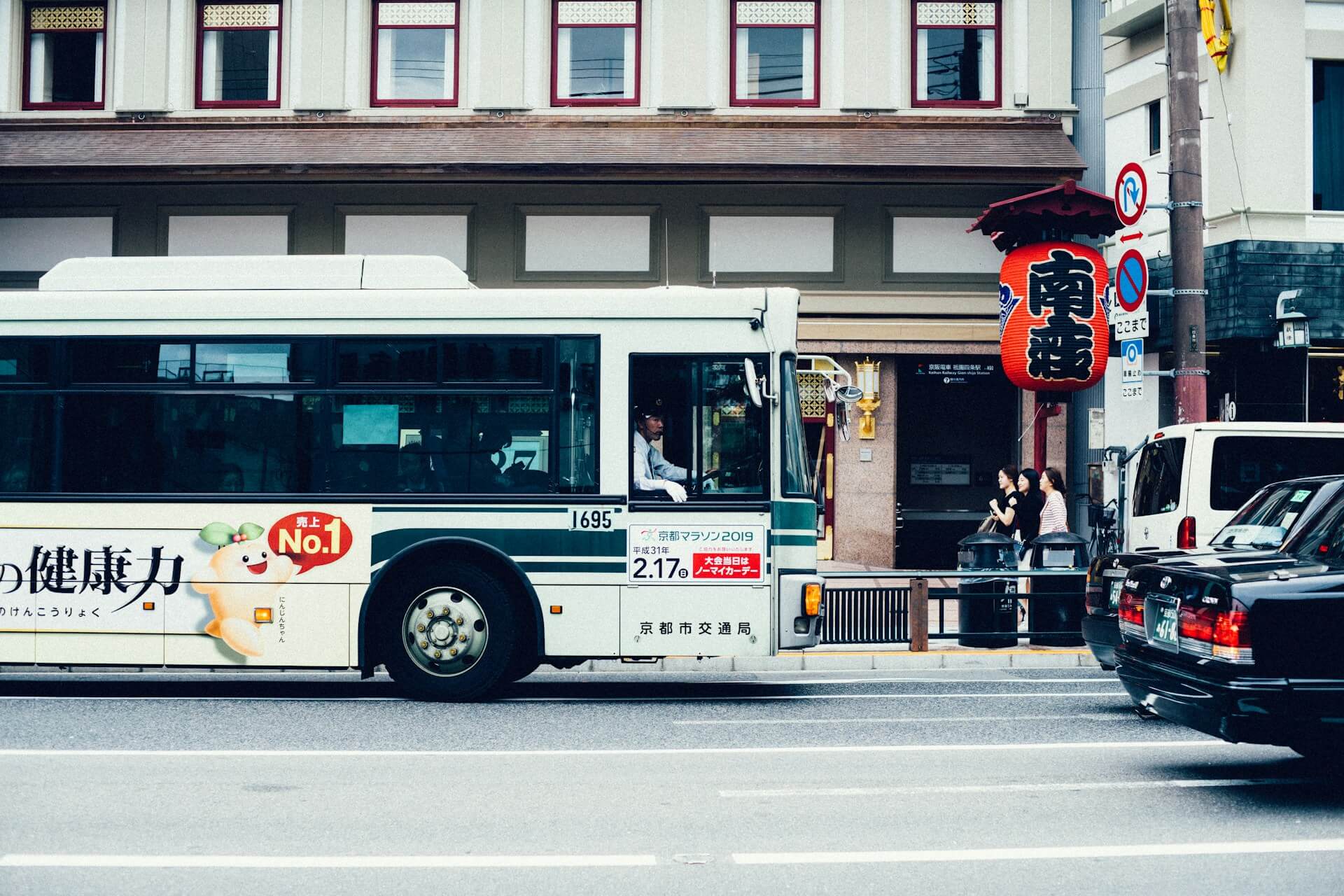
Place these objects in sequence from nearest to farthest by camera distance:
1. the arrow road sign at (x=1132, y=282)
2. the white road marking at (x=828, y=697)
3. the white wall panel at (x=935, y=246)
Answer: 1. the white road marking at (x=828, y=697)
2. the arrow road sign at (x=1132, y=282)
3. the white wall panel at (x=935, y=246)

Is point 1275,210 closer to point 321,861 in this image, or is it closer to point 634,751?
point 634,751

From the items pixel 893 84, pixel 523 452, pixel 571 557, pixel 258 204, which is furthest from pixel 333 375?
pixel 893 84

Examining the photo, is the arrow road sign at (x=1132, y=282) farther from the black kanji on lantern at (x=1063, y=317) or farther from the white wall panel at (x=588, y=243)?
the white wall panel at (x=588, y=243)

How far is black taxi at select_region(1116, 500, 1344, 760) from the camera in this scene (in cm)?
638

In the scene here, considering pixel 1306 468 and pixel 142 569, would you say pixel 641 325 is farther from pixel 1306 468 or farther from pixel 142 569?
pixel 1306 468

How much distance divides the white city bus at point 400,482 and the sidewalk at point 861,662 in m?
2.45

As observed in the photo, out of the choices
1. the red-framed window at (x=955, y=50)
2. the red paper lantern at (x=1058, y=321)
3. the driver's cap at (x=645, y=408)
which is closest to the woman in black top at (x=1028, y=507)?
the red paper lantern at (x=1058, y=321)

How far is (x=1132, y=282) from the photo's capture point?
1455 centimetres

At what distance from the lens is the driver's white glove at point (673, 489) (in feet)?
33.0

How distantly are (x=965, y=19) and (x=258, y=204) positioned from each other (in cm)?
1101

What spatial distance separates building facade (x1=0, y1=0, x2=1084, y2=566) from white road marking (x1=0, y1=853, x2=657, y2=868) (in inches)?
584

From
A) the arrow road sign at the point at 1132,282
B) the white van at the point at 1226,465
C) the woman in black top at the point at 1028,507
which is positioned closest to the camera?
the white van at the point at 1226,465

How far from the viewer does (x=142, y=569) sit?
10242 millimetres

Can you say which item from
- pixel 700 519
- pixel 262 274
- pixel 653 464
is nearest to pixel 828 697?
pixel 700 519
